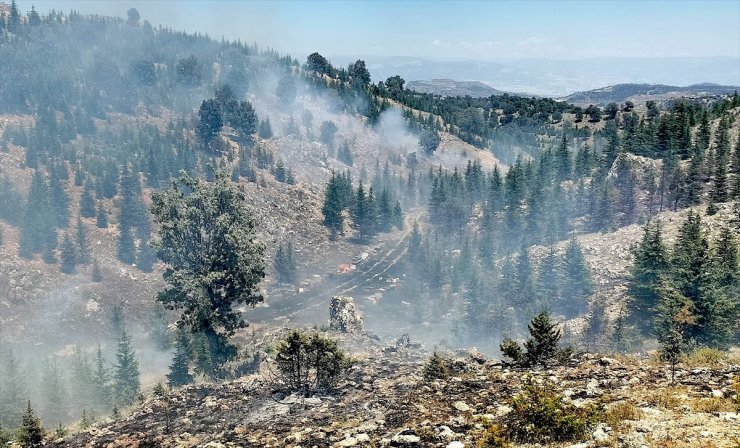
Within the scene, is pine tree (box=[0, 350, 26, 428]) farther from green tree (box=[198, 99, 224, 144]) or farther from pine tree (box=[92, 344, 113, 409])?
green tree (box=[198, 99, 224, 144])

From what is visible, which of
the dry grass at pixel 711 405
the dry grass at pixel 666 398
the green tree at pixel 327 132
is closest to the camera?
the dry grass at pixel 711 405

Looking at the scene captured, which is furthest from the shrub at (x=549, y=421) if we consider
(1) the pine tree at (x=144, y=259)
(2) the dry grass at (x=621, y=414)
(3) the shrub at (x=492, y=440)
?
(1) the pine tree at (x=144, y=259)

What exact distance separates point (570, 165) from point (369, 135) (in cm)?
8746

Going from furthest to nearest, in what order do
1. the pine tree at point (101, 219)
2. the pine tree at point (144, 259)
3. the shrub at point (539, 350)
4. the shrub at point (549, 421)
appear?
1. the pine tree at point (101, 219)
2. the pine tree at point (144, 259)
3. the shrub at point (539, 350)
4. the shrub at point (549, 421)

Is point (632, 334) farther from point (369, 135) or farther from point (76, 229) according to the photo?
point (369, 135)

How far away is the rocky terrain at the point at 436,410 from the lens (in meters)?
13.1

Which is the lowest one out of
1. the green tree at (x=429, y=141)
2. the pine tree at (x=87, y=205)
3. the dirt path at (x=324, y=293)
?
the dirt path at (x=324, y=293)

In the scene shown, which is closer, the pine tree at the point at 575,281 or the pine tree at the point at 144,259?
the pine tree at the point at 575,281

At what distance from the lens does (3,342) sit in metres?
66.3

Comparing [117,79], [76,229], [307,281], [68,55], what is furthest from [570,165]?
[68,55]

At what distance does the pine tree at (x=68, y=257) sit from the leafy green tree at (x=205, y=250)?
5722 cm

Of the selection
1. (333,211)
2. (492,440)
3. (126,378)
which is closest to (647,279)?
(492,440)

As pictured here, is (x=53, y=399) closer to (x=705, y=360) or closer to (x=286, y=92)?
(x=705, y=360)

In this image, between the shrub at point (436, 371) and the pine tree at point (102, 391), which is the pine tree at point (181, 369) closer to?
the pine tree at point (102, 391)
